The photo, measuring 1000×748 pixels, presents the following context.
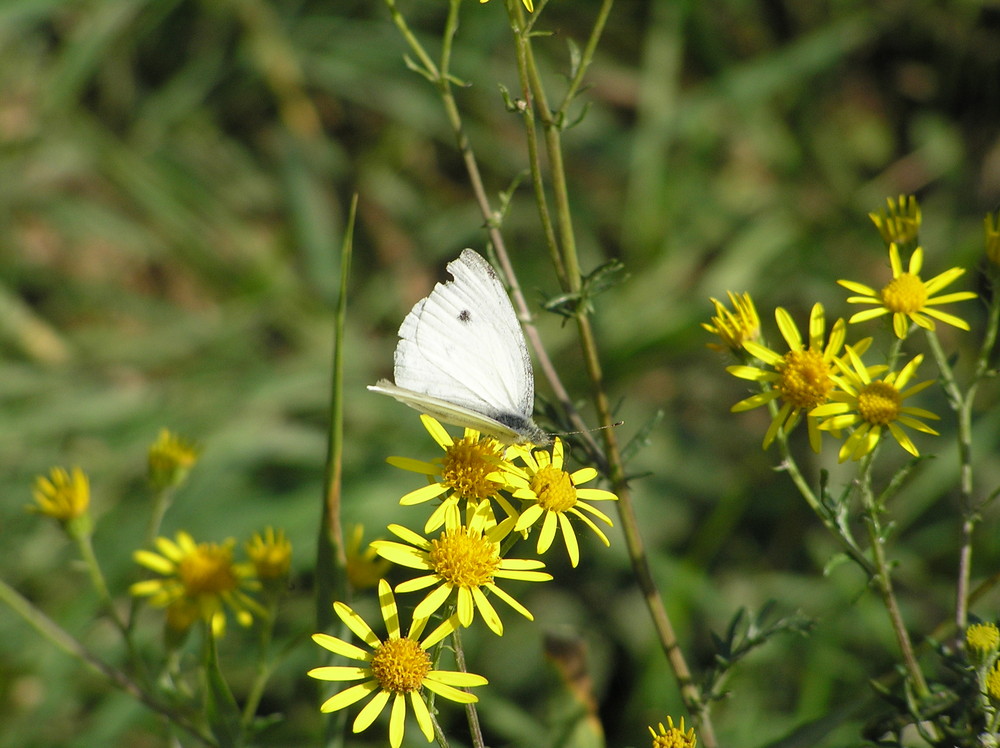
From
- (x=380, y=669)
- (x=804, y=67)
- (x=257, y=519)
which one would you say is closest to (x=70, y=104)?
(x=257, y=519)

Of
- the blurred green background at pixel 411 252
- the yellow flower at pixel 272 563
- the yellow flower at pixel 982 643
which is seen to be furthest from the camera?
the blurred green background at pixel 411 252

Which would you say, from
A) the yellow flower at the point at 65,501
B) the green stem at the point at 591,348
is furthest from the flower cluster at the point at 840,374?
the yellow flower at the point at 65,501

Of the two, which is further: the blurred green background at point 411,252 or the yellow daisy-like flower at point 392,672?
the blurred green background at point 411,252

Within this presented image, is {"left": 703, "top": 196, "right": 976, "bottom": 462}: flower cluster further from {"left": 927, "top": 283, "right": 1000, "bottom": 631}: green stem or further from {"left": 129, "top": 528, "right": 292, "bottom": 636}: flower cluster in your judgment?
{"left": 129, "top": 528, "right": 292, "bottom": 636}: flower cluster


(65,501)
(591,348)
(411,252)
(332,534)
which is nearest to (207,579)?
(65,501)

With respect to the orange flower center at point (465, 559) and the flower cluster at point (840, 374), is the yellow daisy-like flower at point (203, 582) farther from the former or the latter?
the flower cluster at point (840, 374)

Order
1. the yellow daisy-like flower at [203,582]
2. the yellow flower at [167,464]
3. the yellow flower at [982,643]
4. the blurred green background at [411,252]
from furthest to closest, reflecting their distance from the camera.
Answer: the blurred green background at [411,252]
the yellow flower at [167,464]
the yellow daisy-like flower at [203,582]
the yellow flower at [982,643]

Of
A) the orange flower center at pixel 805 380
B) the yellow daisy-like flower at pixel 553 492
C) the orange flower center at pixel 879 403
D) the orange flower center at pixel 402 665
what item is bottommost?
the orange flower center at pixel 402 665

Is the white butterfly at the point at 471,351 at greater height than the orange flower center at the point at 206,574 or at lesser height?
greater

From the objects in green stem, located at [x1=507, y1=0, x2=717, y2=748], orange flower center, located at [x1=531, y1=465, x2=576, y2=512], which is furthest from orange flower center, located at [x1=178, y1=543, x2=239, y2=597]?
green stem, located at [x1=507, y1=0, x2=717, y2=748]
